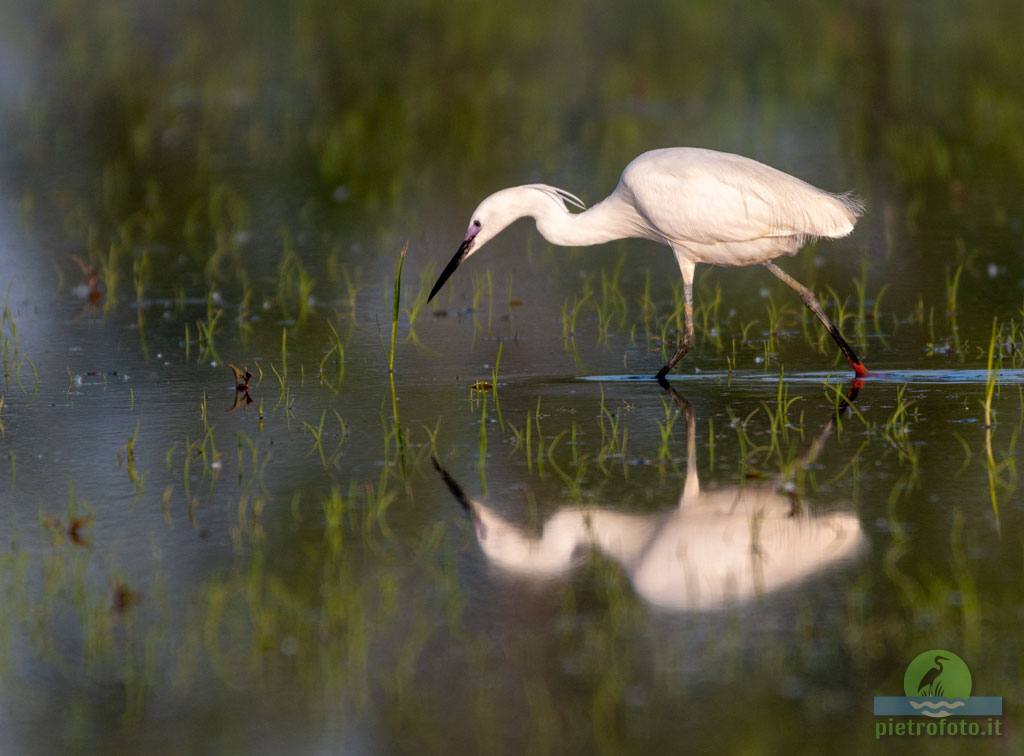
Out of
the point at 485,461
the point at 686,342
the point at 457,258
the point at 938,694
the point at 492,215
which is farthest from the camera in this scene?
the point at 457,258

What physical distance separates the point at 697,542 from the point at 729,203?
10.9ft

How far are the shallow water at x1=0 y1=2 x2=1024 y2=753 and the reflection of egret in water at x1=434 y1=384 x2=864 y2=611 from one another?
2 cm

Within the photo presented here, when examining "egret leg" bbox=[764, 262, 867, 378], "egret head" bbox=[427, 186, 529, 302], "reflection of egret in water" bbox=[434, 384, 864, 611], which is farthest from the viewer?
"egret head" bbox=[427, 186, 529, 302]

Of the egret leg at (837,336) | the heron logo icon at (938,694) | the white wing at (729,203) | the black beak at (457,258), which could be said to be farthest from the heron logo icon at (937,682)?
the black beak at (457,258)

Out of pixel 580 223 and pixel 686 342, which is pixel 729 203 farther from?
pixel 580 223

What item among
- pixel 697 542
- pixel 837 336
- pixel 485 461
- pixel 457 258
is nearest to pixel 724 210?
pixel 837 336

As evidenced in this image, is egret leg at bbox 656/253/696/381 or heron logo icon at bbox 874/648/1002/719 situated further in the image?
egret leg at bbox 656/253/696/381

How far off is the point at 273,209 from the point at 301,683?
10.2 m

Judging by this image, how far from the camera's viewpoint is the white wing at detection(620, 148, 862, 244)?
8367mm

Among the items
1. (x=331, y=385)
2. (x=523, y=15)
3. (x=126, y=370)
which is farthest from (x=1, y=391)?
(x=523, y=15)

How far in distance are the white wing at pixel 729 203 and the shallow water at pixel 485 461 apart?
2.29ft

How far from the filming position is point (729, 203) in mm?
8359

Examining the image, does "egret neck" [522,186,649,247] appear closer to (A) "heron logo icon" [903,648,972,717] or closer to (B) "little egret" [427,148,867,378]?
(B) "little egret" [427,148,867,378]

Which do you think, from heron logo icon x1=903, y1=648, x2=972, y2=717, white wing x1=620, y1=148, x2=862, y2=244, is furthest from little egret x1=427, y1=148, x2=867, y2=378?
heron logo icon x1=903, y1=648, x2=972, y2=717
